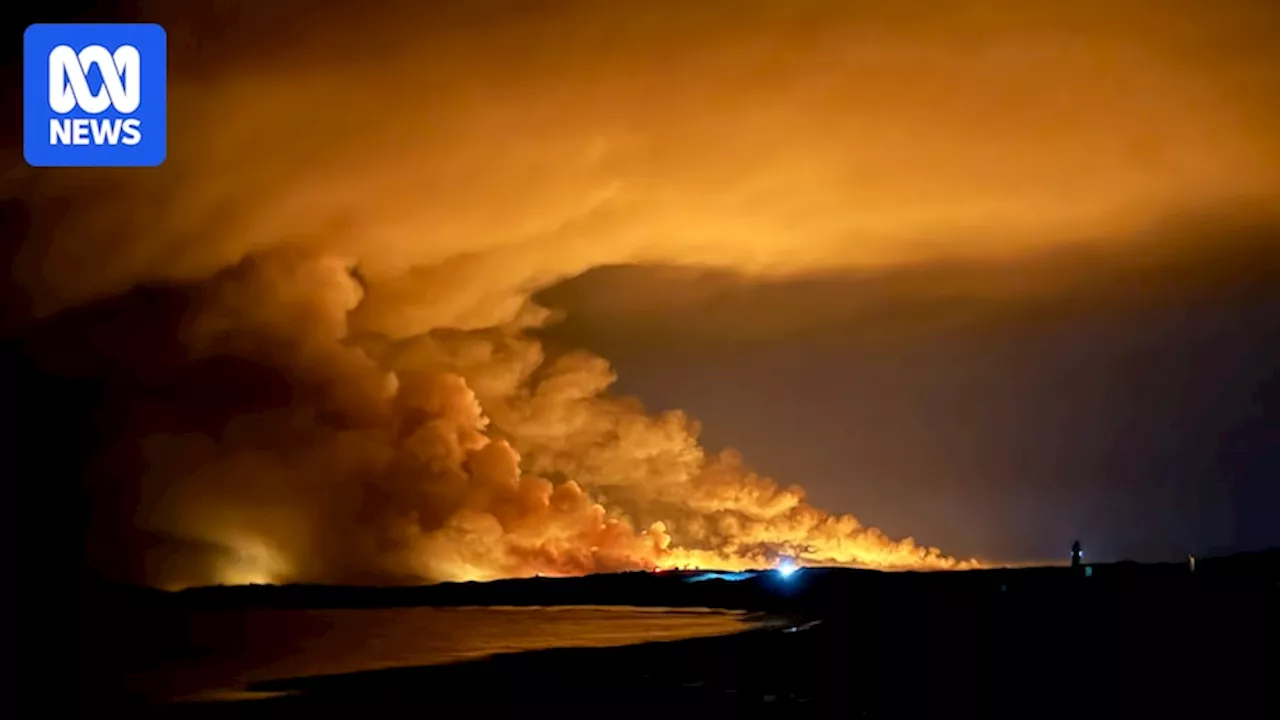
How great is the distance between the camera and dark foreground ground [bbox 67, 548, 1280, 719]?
21.1m

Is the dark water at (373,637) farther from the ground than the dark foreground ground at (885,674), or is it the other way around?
the dark water at (373,637)

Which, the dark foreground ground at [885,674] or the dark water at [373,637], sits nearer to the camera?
the dark foreground ground at [885,674]

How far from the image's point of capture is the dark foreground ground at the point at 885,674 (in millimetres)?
21078

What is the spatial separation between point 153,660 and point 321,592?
8103 centimetres

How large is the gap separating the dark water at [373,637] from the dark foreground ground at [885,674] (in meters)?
1.52

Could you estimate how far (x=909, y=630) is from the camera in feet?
133

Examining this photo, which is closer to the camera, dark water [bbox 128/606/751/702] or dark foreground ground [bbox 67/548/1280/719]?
dark foreground ground [bbox 67/548/1280/719]

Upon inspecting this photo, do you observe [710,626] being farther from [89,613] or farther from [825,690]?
[89,613]

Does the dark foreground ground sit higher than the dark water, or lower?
lower

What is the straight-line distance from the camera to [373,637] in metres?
43.4

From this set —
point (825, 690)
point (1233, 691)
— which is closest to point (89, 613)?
point (825, 690)

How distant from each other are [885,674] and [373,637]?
22475 millimetres

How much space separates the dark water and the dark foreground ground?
152cm

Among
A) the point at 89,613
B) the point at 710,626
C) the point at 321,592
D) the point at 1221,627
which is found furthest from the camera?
the point at 321,592
